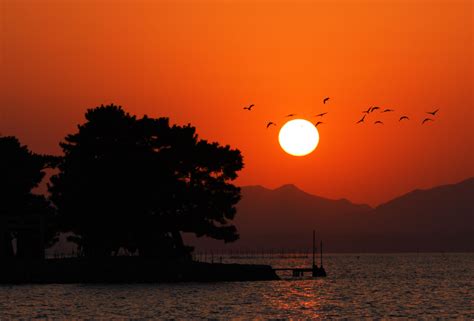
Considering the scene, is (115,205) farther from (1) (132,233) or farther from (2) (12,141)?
(2) (12,141)

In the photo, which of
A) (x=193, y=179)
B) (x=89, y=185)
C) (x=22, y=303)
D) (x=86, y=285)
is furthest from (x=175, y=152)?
(x=22, y=303)

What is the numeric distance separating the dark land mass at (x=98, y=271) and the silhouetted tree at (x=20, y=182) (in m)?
7.41

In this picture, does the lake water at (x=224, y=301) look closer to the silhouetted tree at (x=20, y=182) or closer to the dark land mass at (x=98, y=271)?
the dark land mass at (x=98, y=271)

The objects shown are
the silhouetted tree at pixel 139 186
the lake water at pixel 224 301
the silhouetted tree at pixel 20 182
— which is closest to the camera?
the lake water at pixel 224 301

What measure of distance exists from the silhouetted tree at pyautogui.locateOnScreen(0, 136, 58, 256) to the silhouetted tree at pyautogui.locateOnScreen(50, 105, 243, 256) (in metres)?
8.66

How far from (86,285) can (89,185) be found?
38.4 feet

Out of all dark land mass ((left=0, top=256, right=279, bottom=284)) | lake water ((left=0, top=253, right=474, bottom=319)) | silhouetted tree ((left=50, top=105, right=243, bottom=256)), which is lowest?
lake water ((left=0, top=253, right=474, bottom=319))

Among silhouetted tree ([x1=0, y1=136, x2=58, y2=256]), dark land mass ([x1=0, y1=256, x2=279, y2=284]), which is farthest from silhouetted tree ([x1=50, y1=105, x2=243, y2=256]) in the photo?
silhouetted tree ([x1=0, y1=136, x2=58, y2=256])

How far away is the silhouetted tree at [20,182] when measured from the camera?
408 ft

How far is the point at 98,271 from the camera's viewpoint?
379ft

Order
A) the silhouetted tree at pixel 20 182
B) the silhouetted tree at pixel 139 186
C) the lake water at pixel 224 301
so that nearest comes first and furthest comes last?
the lake water at pixel 224 301 < the silhouetted tree at pixel 139 186 < the silhouetted tree at pixel 20 182

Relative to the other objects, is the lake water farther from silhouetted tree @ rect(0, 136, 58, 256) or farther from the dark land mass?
silhouetted tree @ rect(0, 136, 58, 256)

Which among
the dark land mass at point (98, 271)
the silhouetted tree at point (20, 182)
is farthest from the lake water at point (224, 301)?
the silhouetted tree at point (20, 182)

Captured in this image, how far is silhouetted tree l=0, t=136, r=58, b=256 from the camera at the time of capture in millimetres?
124438
